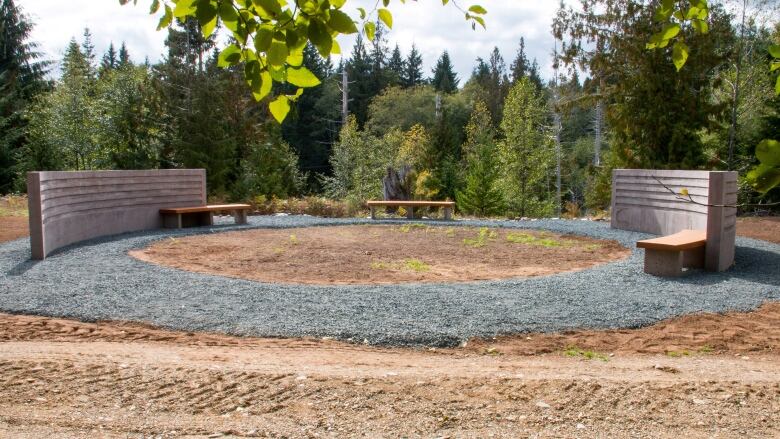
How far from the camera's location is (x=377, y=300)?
6.21m

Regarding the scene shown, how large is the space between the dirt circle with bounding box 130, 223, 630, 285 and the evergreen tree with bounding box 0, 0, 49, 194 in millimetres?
19234

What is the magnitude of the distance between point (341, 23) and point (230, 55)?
1.11 feet

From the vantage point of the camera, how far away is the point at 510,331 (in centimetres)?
525

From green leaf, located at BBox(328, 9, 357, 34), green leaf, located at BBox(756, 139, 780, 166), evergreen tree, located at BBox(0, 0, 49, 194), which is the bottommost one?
green leaf, located at BBox(756, 139, 780, 166)

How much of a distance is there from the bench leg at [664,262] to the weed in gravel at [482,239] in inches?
136

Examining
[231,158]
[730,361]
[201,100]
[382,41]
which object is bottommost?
[730,361]

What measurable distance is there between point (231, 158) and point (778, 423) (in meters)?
23.8

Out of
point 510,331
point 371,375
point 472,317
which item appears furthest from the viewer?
point 472,317

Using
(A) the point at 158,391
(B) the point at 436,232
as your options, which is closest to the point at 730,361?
(A) the point at 158,391

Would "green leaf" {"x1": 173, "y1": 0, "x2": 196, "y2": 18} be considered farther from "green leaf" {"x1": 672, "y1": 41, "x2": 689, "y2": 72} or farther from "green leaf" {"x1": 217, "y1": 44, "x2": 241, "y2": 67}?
"green leaf" {"x1": 672, "y1": 41, "x2": 689, "y2": 72}

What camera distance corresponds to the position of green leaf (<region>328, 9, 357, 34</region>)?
1371mm

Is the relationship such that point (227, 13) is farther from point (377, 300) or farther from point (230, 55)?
point (377, 300)

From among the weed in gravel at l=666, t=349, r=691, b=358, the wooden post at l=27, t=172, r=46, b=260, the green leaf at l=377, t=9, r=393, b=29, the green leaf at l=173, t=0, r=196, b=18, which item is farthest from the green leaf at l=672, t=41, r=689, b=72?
the wooden post at l=27, t=172, r=46, b=260

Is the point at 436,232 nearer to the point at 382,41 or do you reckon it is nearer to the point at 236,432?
the point at 236,432
